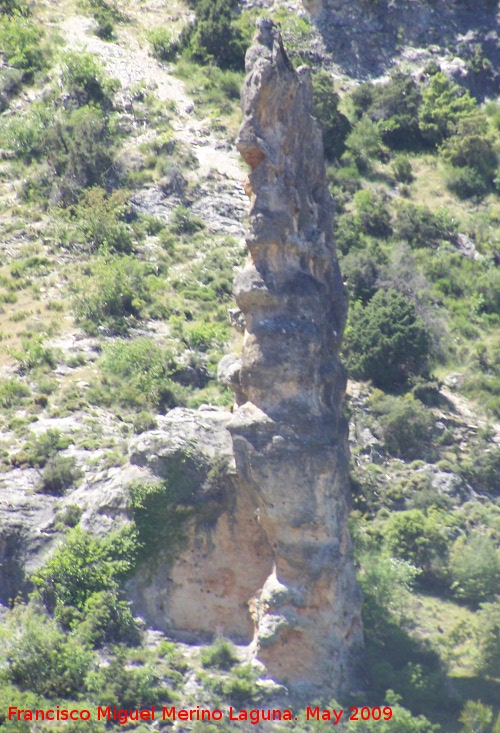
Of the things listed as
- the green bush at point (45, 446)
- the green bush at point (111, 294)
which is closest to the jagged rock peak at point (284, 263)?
the green bush at point (45, 446)

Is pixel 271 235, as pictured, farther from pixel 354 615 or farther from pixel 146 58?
pixel 146 58

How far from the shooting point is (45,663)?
28.0 metres

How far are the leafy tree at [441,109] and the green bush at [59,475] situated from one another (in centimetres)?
3405

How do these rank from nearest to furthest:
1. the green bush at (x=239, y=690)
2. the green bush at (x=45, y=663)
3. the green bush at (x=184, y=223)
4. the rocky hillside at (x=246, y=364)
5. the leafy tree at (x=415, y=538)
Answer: the green bush at (x=45, y=663)
the green bush at (x=239, y=690)
the rocky hillside at (x=246, y=364)
the leafy tree at (x=415, y=538)
the green bush at (x=184, y=223)

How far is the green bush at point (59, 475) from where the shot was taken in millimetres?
33250

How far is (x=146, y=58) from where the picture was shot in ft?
203

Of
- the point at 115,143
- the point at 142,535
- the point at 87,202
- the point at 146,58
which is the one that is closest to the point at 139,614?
the point at 142,535

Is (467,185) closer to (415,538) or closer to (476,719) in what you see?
(415,538)

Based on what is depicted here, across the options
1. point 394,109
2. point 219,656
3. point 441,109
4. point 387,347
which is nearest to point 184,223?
point 387,347

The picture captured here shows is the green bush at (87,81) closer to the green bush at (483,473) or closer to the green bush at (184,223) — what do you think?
the green bush at (184,223)

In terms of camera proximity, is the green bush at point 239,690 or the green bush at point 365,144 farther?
the green bush at point 365,144

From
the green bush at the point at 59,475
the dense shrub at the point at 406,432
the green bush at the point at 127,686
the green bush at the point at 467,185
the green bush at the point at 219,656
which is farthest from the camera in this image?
the green bush at the point at 467,185

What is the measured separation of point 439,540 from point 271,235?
12357 mm

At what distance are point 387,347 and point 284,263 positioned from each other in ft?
48.4
